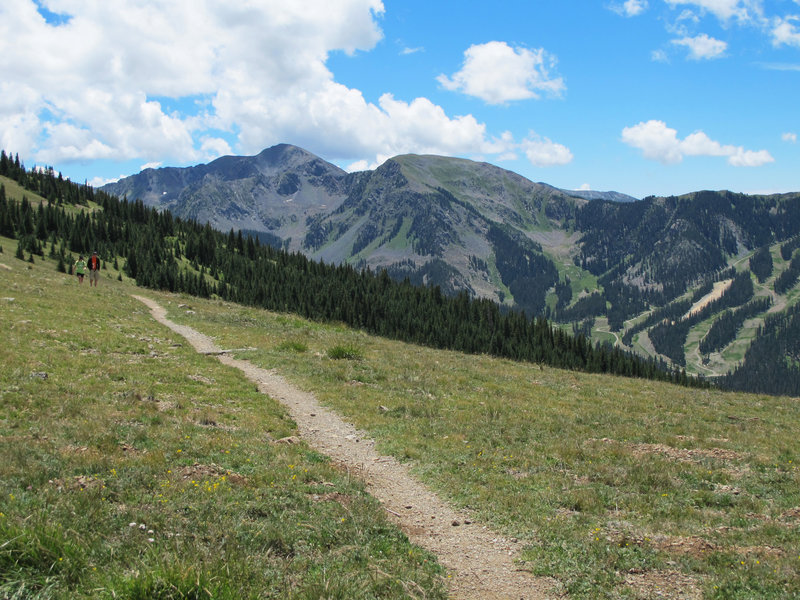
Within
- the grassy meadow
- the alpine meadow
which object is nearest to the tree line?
the alpine meadow

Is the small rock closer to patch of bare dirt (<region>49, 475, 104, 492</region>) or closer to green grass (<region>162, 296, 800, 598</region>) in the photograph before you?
green grass (<region>162, 296, 800, 598</region>)

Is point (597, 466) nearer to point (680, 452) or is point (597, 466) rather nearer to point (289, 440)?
point (680, 452)

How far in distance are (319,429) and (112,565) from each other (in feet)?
34.3

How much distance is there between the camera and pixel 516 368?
1475 inches

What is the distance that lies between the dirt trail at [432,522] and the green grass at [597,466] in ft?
1.43

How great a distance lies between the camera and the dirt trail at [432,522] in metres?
8.00

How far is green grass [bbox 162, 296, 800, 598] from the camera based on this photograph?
Result: 880 centimetres

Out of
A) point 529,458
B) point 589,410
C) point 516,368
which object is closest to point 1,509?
point 529,458

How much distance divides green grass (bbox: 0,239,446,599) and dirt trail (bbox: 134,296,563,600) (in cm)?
60

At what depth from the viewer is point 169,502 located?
28.5 feet

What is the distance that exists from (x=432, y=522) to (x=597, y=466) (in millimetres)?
6713

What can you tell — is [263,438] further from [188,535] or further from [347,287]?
[347,287]

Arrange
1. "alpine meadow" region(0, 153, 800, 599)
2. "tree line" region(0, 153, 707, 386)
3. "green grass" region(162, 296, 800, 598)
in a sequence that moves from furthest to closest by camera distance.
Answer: "tree line" region(0, 153, 707, 386) → "green grass" region(162, 296, 800, 598) → "alpine meadow" region(0, 153, 800, 599)

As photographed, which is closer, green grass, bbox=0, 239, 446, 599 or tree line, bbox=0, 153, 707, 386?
green grass, bbox=0, 239, 446, 599
